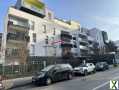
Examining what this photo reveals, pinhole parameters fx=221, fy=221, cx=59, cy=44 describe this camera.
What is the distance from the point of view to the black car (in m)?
19.4

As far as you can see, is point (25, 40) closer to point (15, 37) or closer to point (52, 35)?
point (15, 37)

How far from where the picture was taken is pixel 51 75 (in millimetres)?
20156

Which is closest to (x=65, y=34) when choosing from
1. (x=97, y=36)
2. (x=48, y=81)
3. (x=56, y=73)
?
(x=97, y=36)

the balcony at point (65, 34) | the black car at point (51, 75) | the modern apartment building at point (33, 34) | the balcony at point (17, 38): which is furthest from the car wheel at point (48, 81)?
the balcony at point (65, 34)

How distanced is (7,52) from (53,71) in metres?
21.5

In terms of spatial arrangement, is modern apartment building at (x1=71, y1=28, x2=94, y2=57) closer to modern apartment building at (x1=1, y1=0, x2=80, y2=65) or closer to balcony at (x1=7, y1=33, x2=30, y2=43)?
modern apartment building at (x1=1, y1=0, x2=80, y2=65)

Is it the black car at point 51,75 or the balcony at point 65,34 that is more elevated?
the balcony at point 65,34

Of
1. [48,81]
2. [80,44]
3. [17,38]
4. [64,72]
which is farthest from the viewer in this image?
[80,44]

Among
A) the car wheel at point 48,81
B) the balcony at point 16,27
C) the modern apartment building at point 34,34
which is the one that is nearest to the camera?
the car wheel at point 48,81

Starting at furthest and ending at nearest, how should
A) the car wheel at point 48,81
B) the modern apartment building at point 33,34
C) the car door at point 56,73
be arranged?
the modern apartment building at point 33,34 < the car door at point 56,73 < the car wheel at point 48,81

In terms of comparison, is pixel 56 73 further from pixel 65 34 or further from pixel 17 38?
pixel 65 34

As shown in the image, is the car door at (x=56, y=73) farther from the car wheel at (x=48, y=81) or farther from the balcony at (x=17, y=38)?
the balcony at (x=17, y=38)

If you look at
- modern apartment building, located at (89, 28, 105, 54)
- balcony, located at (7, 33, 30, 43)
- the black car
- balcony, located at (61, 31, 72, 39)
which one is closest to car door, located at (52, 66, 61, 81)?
the black car

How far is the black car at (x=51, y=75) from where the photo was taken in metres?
19.4
